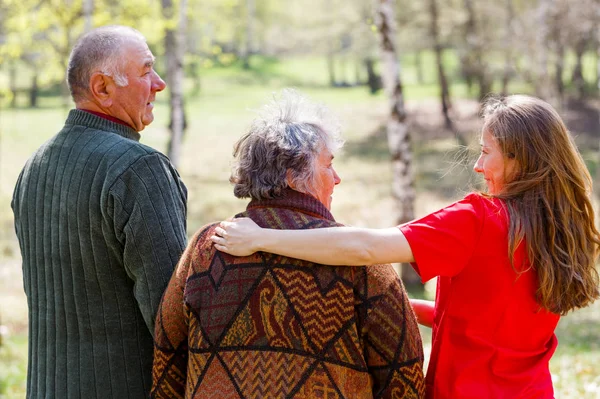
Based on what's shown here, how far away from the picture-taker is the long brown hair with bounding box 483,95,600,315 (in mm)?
2277

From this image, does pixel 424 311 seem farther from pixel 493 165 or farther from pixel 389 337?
pixel 493 165

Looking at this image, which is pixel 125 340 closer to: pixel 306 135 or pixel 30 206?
pixel 30 206

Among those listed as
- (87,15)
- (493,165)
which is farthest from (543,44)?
(493,165)

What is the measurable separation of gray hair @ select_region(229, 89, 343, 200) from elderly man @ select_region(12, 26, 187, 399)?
0.35 metres

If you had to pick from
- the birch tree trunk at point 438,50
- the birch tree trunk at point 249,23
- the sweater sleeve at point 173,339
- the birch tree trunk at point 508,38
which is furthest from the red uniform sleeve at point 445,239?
the birch tree trunk at point 249,23

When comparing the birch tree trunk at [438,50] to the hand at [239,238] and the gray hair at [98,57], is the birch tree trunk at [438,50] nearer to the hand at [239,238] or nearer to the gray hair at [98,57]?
the gray hair at [98,57]

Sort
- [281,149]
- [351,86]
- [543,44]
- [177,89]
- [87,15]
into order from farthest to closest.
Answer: [351,86]
[543,44]
[177,89]
[87,15]
[281,149]

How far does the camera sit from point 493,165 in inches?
94.8

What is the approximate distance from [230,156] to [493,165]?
789 centimetres

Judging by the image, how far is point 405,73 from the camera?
3697 centimetres

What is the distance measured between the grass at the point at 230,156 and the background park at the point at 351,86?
4 centimetres

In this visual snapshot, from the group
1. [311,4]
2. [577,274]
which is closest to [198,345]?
[577,274]

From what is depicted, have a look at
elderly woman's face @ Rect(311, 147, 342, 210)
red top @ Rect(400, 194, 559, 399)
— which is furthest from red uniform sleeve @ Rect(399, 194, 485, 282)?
elderly woman's face @ Rect(311, 147, 342, 210)

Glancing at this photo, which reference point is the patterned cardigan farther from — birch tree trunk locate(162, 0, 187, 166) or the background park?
birch tree trunk locate(162, 0, 187, 166)
